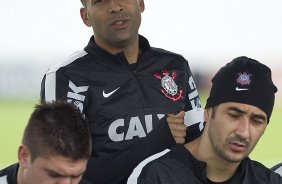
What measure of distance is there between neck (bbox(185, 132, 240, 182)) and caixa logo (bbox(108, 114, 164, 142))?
32 cm

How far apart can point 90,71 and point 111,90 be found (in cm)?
14

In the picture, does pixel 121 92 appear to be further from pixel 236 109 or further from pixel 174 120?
pixel 236 109

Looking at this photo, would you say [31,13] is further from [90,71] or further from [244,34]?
[90,71]

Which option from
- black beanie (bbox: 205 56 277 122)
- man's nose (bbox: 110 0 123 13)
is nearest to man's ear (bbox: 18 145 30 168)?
black beanie (bbox: 205 56 277 122)

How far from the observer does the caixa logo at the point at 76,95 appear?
334 centimetres

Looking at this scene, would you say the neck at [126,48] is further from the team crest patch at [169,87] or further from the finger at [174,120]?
the finger at [174,120]

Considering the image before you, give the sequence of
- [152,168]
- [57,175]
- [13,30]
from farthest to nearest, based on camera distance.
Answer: [13,30], [152,168], [57,175]

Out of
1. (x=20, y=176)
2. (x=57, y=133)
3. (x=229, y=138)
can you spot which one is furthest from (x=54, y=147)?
(x=229, y=138)

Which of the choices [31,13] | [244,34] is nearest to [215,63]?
[244,34]

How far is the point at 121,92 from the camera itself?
3.48 meters

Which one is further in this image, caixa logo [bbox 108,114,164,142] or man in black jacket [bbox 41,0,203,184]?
caixa logo [bbox 108,114,164,142]

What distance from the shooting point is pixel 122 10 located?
348 centimetres

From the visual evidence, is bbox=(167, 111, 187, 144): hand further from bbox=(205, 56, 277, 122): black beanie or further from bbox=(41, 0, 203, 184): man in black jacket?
bbox=(205, 56, 277, 122): black beanie

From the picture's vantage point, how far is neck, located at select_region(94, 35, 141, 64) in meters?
3.54
